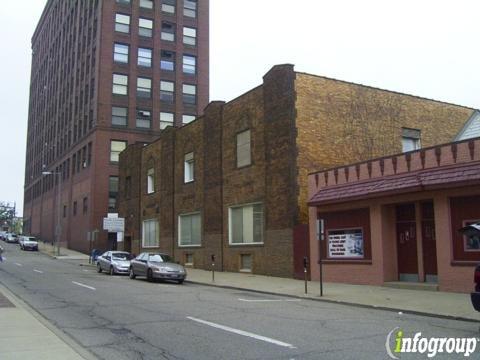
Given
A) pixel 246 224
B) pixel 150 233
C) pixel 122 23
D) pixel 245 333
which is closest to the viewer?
pixel 245 333

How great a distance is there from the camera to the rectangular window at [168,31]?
206 ft

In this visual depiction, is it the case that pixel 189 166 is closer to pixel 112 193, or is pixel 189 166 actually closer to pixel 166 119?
pixel 112 193

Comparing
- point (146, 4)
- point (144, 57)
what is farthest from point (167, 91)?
point (146, 4)

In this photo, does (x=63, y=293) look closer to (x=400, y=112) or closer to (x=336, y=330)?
(x=336, y=330)

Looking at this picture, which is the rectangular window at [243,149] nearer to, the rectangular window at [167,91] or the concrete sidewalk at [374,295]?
the concrete sidewalk at [374,295]

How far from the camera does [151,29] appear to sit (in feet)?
203

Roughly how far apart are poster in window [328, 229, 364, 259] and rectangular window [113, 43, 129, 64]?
142ft

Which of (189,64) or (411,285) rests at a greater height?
(189,64)

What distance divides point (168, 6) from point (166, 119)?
13.5 m

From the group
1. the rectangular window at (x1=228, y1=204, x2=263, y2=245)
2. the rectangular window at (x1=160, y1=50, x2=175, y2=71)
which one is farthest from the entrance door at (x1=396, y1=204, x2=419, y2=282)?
the rectangular window at (x1=160, y1=50, x2=175, y2=71)

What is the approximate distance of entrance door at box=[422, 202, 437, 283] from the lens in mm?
18516

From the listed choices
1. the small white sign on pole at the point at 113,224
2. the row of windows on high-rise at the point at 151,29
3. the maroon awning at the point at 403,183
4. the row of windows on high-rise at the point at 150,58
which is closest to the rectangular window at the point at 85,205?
the row of windows on high-rise at the point at 150,58

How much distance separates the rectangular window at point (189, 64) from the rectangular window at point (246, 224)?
36.9 m

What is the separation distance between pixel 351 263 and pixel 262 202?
6.96 metres
